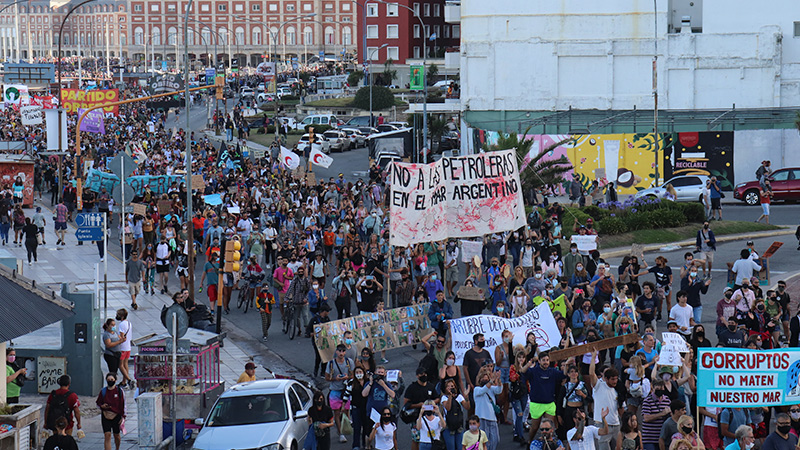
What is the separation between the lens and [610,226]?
105 ft

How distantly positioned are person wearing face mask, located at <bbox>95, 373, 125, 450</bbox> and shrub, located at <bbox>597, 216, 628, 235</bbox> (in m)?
18.9

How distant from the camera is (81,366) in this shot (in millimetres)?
18781

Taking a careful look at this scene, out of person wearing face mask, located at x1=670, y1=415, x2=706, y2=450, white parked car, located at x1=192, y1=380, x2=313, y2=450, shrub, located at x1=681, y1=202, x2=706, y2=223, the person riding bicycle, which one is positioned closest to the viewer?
person wearing face mask, located at x1=670, y1=415, x2=706, y2=450

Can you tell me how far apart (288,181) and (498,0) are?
59.9 feet

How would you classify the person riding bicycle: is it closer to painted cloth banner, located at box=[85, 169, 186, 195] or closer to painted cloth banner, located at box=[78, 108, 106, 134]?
painted cloth banner, located at box=[85, 169, 186, 195]

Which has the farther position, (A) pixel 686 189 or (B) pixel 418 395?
(A) pixel 686 189

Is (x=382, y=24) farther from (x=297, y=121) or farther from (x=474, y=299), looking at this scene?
(x=474, y=299)

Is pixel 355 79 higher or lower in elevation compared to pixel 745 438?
higher

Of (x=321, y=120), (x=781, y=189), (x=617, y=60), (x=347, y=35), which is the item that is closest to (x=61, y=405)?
(x=781, y=189)

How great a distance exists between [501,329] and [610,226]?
1517cm

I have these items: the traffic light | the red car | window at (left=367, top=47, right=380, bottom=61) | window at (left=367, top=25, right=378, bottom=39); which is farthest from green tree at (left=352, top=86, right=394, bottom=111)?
the traffic light

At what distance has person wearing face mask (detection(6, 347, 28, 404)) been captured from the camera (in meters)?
16.5

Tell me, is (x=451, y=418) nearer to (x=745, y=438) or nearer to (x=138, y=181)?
(x=745, y=438)

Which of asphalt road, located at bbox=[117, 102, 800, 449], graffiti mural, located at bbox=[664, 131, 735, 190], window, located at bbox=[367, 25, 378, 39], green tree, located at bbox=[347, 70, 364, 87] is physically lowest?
asphalt road, located at bbox=[117, 102, 800, 449]
